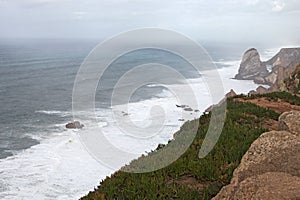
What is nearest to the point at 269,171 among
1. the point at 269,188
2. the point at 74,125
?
the point at 269,188

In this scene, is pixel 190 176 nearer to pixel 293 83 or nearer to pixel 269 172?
pixel 269 172

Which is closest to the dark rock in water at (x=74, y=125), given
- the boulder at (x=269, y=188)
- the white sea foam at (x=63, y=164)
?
the white sea foam at (x=63, y=164)

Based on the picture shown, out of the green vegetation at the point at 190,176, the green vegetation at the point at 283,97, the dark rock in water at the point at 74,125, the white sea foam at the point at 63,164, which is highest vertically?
the green vegetation at the point at 283,97

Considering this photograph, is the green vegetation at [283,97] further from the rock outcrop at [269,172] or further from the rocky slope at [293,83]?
the rock outcrop at [269,172]

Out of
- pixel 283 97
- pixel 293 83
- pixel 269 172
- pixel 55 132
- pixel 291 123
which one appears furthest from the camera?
pixel 55 132

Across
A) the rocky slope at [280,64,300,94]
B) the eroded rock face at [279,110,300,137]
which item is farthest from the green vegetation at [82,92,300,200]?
the rocky slope at [280,64,300,94]
